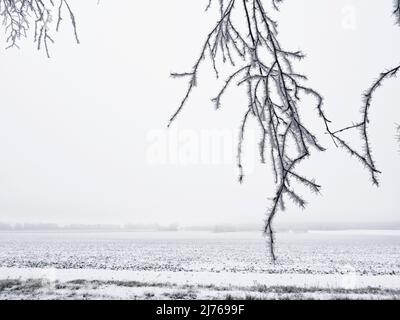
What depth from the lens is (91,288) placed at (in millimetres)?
14070

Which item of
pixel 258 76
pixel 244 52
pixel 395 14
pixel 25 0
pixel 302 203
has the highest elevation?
pixel 25 0

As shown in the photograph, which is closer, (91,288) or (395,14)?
(395,14)
